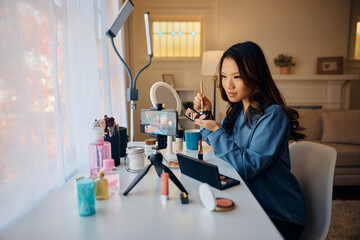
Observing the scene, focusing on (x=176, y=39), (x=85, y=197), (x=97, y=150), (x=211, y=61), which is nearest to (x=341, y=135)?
(x=211, y=61)

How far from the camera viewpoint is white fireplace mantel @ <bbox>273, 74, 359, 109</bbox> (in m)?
3.40

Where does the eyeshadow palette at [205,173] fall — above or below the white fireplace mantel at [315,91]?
below

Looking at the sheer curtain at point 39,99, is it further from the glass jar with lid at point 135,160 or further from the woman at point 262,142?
the woman at point 262,142

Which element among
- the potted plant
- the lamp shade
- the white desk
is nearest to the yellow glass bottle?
the white desk

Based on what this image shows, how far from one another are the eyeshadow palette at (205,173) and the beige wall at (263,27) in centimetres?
268

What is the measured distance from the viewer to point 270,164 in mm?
995

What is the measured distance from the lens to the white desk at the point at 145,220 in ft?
1.92

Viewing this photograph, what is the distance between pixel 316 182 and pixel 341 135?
2.14 m

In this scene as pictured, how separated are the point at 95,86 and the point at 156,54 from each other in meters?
2.19

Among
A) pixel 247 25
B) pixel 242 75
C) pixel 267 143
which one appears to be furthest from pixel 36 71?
pixel 247 25

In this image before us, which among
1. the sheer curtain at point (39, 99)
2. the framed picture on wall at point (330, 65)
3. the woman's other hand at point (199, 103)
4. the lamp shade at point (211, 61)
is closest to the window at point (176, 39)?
the lamp shade at point (211, 61)

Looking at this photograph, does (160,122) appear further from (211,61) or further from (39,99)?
(211,61)

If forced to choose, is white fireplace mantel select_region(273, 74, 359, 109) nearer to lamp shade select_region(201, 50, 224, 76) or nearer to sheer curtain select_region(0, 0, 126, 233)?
lamp shade select_region(201, 50, 224, 76)

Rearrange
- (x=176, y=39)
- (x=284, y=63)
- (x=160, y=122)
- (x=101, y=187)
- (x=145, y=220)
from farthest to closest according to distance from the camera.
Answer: (x=176, y=39) < (x=284, y=63) < (x=160, y=122) < (x=101, y=187) < (x=145, y=220)
